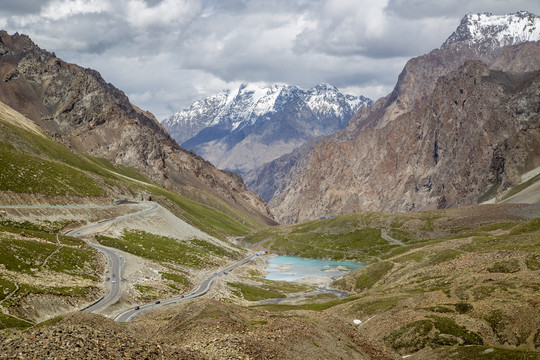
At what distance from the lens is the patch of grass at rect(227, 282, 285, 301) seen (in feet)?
479

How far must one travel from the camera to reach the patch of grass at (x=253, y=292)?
479 feet

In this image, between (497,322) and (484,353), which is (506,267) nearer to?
(497,322)

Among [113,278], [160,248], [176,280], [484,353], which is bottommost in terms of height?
[484,353]

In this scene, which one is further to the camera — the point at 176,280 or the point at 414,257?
the point at 414,257

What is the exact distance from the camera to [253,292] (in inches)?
6009

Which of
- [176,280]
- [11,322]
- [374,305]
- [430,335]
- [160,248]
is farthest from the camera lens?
[160,248]

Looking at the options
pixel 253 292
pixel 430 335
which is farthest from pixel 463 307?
pixel 253 292

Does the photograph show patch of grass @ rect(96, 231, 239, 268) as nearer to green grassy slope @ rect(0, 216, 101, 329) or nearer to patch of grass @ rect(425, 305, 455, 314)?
green grassy slope @ rect(0, 216, 101, 329)

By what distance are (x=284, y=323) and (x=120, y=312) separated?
5190 centimetres

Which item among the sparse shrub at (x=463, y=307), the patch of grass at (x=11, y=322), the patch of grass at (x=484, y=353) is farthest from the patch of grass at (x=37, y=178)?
the patch of grass at (x=484, y=353)

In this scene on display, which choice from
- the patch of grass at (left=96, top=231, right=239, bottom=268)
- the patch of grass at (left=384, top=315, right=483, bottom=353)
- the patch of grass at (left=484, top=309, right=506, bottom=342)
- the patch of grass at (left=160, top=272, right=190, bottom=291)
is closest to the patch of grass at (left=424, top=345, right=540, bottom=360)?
the patch of grass at (left=384, top=315, right=483, bottom=353)

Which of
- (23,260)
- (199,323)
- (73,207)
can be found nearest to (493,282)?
(199,323)

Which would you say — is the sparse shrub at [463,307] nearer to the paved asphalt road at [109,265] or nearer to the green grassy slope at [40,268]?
the green grassy slope at [40,268]

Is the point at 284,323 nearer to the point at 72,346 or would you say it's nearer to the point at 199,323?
the point at 199,323
